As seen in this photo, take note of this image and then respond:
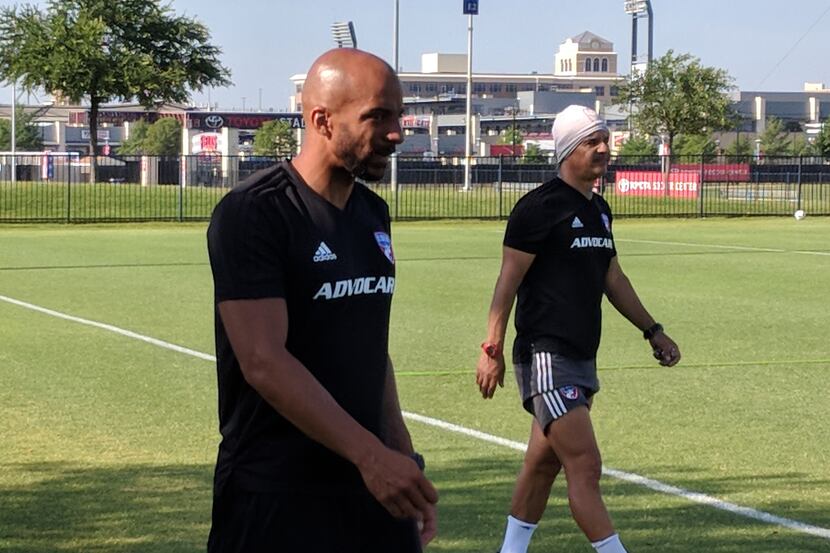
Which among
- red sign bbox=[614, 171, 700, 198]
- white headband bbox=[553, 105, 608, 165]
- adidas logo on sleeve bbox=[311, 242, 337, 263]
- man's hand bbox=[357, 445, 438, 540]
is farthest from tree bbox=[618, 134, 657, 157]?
man's hand bbox=[357, 445, 438, 540]

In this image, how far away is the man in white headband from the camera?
5.58 metres

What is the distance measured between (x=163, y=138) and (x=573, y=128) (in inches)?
4318

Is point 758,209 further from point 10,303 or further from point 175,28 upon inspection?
point 10,303

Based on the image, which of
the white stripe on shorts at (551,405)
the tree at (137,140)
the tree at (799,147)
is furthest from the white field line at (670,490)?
the tree at (137,140)

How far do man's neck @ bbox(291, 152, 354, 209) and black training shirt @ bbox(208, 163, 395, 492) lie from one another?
23 millimetres

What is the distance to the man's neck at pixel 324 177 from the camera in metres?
3.45

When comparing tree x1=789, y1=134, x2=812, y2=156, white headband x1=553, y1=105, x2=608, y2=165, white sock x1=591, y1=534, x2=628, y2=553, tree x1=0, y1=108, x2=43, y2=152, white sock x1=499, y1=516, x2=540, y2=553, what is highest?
tree x1=0, y1=108, x2=43, y2=152

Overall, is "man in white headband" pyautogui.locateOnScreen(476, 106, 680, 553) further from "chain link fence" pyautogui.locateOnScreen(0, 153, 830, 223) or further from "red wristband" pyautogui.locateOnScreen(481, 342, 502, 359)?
"chain link fence" pyautogui.locateOnScreen(0, 153, 830, 223)

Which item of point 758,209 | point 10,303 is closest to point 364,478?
point 10,303

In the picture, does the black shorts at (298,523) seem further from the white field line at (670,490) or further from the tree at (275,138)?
the tree at (275,138)

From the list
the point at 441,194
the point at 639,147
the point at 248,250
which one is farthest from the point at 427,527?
the point at 639,147

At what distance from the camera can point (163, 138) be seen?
11306cm

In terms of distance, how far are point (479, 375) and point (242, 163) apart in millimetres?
45307

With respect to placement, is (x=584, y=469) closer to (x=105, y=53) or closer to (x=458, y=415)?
(x=458, y=415)
